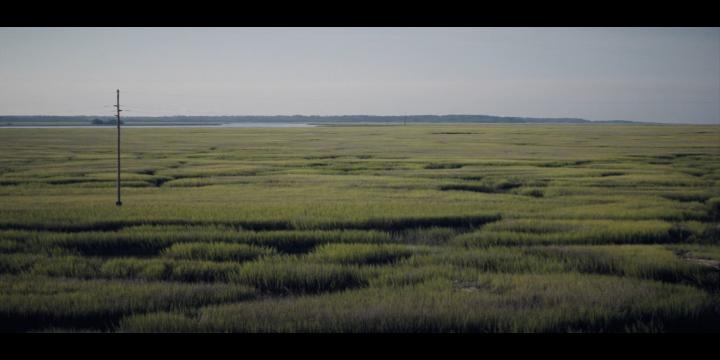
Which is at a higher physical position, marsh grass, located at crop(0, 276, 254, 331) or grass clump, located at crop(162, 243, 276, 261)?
grass clump, located at crop(162, 243, 276, 261)

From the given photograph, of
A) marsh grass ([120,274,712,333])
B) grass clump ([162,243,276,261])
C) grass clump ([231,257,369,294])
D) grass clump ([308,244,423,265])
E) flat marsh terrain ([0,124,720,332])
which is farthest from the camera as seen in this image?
grass clump ([162,243,276,261])

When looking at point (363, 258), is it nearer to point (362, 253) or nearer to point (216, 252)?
point (362, 253)

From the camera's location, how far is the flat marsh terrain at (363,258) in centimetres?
667

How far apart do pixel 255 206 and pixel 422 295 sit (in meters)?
8.91

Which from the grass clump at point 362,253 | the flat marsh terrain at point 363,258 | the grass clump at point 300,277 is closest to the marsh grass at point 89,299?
the flat marsh terrain at point 363,258

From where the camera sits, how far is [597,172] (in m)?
25.0

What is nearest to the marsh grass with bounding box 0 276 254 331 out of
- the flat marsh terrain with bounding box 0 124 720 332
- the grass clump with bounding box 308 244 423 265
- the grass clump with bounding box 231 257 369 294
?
the flat marsh terrain with bounding box 0 124 720 332

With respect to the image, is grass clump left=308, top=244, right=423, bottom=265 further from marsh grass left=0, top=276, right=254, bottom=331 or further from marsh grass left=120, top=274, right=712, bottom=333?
marsh grass left=0, top=276, right=254, bottom=331

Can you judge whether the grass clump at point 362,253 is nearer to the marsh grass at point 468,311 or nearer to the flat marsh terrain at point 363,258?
the flat marsh terrain at point 363,258

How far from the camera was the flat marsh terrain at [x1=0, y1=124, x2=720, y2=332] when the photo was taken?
6668 millimetres

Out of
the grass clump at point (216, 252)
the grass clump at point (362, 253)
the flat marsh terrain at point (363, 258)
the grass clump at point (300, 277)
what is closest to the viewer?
the flat marsh terrain at point (363, 258)

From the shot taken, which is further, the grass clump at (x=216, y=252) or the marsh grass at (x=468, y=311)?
the grass clump at (x=216, y=252)

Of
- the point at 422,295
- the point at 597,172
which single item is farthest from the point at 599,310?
the point at 597,172
